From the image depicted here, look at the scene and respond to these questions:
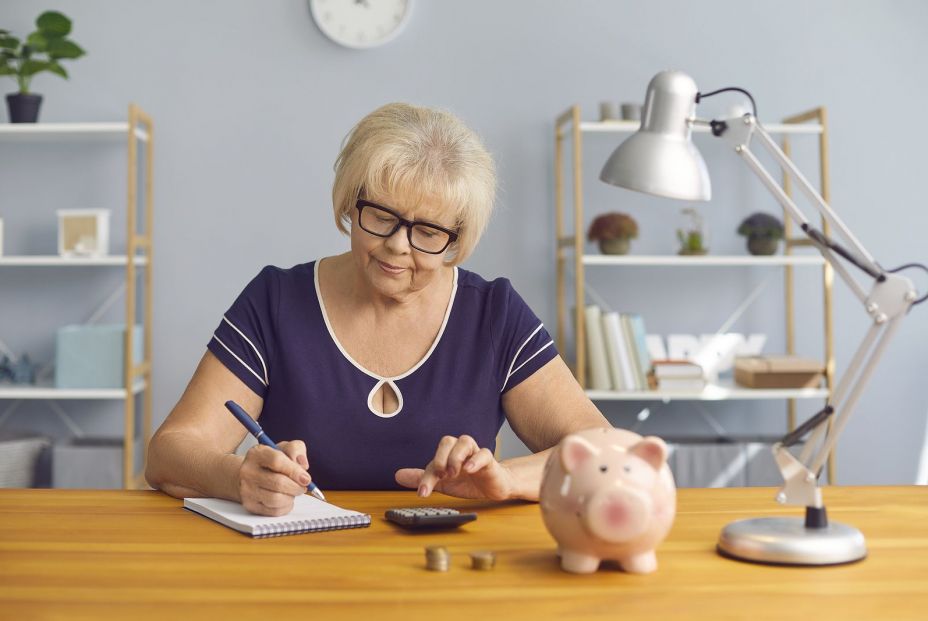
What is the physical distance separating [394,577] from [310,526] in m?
0.22

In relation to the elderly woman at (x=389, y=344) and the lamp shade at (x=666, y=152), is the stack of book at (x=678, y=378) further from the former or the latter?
the lamp shade at (x=666, y=152)

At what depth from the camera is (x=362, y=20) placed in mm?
3561

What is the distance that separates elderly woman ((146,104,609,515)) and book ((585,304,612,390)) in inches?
60.7

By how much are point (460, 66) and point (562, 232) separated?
68cm

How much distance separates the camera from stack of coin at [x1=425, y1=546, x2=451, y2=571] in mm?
1008

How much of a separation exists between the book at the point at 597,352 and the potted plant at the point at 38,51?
5.98 feet

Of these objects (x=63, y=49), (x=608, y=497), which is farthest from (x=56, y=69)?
(x=608, y=497)

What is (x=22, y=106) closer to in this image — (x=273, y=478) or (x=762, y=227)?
(x=762, y=227)

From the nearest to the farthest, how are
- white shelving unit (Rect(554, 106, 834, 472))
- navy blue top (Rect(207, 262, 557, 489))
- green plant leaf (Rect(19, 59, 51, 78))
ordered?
navy blue top (Rect(207, 262, 557, 489)) < green plant leaf (Rect(19, 59, 51, 78)) < white shelving unit (Rect(554, 106, 834, 472))

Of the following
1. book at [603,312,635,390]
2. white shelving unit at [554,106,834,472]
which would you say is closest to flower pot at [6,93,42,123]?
white shelving unit at [554,106,834,472]

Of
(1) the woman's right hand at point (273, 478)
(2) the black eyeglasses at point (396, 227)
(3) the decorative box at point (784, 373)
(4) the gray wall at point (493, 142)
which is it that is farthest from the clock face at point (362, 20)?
(1) the woman's right hand at point (273, 478)

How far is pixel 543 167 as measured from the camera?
3604 millimetres

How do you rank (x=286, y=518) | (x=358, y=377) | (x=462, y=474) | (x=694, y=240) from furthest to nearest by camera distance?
1. (x=694, y=240)
2. (x=358, y=377)
3. (x=462, y=474)
4. (x=286, y=518)

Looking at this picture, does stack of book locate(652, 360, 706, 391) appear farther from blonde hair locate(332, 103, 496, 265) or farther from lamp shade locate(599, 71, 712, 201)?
lamp shade locate(599, 71, 712, 201)
